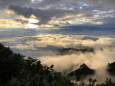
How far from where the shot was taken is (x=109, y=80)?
7.31 metres

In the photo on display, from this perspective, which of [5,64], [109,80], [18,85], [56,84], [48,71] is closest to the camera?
[18,85]

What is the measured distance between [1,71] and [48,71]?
11.0ft

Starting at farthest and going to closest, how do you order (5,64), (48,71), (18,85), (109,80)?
1. (48,71)
2. (109,80)
3. (5,64)
4. (18,85)

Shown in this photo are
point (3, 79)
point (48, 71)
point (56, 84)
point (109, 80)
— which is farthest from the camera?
point (48, 71)

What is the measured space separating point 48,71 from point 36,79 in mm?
2787

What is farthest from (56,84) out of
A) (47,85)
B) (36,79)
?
(36,79)

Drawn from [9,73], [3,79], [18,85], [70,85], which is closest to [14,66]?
[9,73]

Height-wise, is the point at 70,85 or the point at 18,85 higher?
the point at 18,85

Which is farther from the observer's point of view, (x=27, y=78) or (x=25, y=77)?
(x=25, y=77)

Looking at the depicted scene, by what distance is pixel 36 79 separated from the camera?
5750mm

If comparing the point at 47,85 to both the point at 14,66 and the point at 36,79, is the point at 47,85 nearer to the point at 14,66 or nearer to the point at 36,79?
the point at 36,79

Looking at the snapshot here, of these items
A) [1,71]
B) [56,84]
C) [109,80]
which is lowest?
[109,80]

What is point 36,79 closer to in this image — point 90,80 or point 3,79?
point 3,79

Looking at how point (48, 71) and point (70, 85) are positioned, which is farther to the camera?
point (48, 71)
